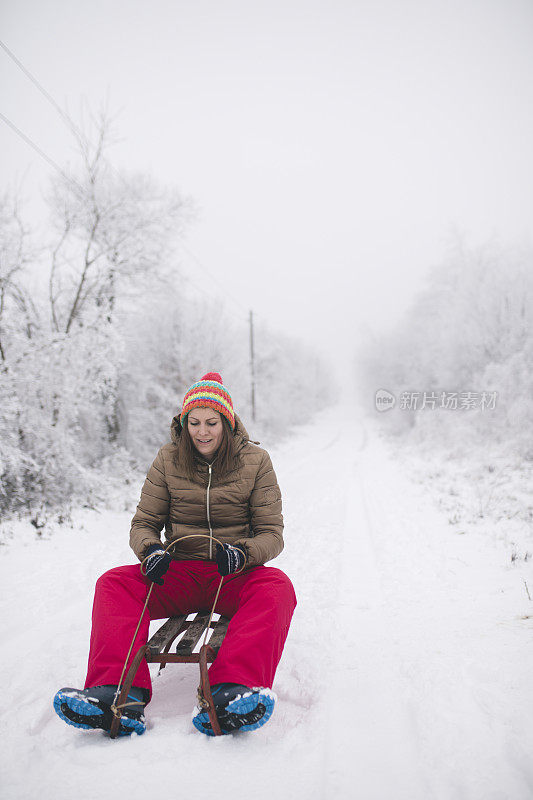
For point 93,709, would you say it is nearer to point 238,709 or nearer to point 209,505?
point 238,709

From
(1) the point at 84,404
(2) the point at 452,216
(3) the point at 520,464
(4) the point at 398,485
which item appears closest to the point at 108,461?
(1) the point at 84,404

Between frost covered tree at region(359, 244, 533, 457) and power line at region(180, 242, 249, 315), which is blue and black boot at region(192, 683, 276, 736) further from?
power line at region(180, 242, 249, 315)

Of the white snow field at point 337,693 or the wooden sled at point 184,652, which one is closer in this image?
the white snow field at point 337,693

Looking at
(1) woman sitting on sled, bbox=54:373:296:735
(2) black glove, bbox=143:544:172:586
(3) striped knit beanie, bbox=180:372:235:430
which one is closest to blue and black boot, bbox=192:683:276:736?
(1) woman sitting on sled, bbox=54:373:296:735

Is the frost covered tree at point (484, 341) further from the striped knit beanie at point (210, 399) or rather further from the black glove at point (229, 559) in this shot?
the black glove at point (229, 559)

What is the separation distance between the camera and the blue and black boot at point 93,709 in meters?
1.72

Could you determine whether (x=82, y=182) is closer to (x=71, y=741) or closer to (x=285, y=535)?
(x=285, y=535)

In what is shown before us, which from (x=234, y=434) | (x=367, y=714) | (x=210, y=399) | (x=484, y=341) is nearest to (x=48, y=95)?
(x=210, y=399)

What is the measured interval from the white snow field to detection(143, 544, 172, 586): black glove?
0.63m

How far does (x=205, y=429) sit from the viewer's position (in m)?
2.55

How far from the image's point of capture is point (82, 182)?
9.66 metres

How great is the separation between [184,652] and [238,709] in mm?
375

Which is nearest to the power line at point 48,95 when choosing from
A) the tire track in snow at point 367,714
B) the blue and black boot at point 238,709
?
the blue and black boot at point 238,709

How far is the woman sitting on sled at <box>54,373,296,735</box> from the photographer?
1.77 metres
